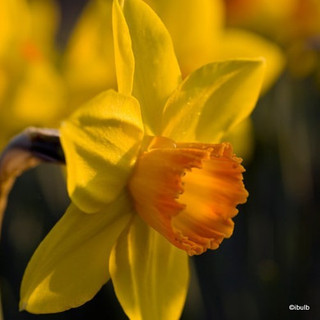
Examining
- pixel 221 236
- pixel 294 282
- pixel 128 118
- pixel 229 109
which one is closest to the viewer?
pixel 128 118

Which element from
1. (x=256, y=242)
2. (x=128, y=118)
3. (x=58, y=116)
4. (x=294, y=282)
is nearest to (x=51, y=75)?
(x=58, y=116)

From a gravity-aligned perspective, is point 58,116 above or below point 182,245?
below

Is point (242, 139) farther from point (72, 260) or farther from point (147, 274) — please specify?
point (72, 260)

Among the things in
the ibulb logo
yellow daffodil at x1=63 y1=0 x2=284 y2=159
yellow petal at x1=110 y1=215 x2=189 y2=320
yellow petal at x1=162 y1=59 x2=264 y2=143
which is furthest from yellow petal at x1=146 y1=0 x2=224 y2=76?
yellow petal at x1=110 y1=215 x2=189 y2=320

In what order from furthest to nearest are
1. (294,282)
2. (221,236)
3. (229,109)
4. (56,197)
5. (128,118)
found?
(56,197), (294,282), (229,109), (221,236), (128,118)

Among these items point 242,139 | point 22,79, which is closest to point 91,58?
point 22,79

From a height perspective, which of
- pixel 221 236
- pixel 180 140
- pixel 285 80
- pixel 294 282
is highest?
pixel 180 140

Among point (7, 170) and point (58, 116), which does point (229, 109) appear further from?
point (58, 116)
